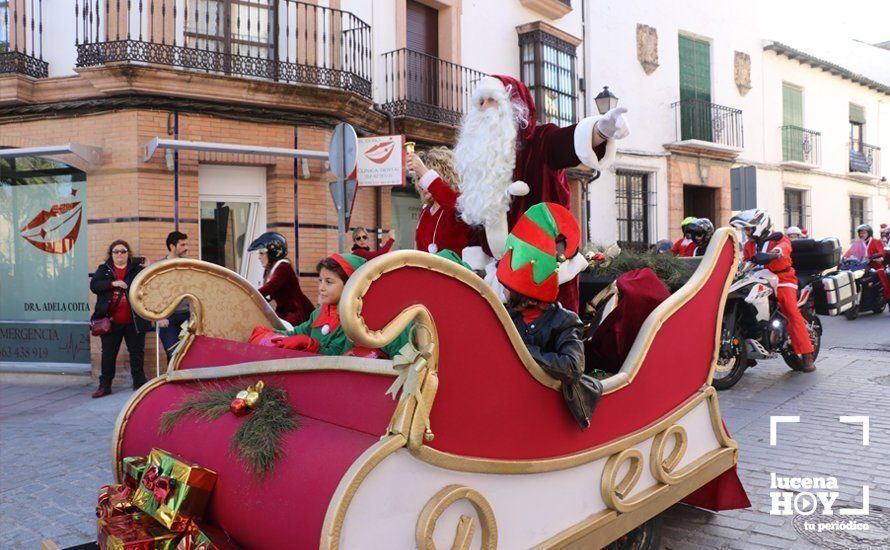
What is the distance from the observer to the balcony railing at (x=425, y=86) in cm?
1101

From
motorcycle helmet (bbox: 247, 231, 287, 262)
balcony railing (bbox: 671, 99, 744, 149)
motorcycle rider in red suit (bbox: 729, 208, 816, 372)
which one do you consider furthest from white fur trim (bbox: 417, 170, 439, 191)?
balcony railing (bbox: 671, 99, 744, 149)

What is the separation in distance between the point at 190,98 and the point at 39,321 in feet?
11.8

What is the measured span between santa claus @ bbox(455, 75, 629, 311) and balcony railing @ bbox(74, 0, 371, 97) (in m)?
6.35

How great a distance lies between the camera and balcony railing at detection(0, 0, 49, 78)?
860 cm

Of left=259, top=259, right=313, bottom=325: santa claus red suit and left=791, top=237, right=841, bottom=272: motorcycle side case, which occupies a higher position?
left=791, top=237, right=841, bottom=272: motorcycle side case

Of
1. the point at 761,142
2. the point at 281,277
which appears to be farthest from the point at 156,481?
the point at 761,142

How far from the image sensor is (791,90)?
19.6 metres

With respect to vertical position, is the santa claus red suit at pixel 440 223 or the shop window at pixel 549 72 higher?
the shop window at pixel 549 72

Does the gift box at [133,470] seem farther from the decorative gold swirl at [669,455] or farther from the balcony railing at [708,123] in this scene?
the balcony railing at [708,123]

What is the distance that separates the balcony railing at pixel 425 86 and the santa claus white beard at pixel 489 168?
761cm

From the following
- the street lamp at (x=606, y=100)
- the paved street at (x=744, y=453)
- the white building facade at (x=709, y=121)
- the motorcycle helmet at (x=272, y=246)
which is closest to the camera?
the paved street at (x=744, y=453)

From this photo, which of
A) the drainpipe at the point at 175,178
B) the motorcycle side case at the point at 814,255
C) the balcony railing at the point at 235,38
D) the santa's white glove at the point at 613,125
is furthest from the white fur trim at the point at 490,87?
the motorcycle side case at the point at 814,255

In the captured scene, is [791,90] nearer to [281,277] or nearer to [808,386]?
[808,386]

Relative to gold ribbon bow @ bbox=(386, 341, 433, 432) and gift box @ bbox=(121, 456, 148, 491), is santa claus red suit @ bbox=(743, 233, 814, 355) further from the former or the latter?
gift box @ bbox=(121, 456, 148, 491)
